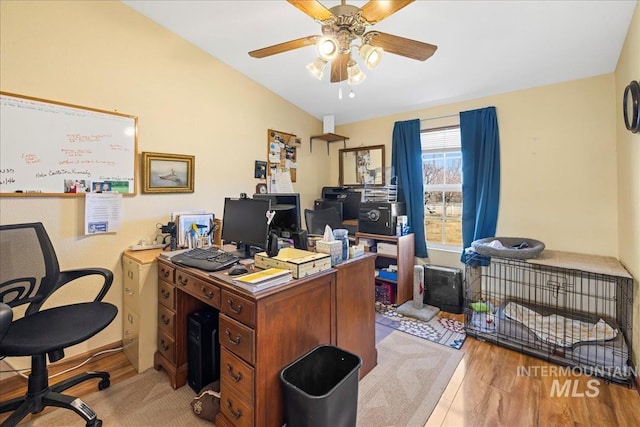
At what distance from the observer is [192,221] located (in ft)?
8.29

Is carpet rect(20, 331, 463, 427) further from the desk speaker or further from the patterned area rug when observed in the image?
the patterned area rug

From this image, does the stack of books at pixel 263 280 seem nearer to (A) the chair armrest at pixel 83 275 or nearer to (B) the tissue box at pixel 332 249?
(B) the tissue box at pixel 332 249

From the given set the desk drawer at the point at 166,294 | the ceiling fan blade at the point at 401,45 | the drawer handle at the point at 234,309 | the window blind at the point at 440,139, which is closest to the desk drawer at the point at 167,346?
the desk drawer at the point at 166,294

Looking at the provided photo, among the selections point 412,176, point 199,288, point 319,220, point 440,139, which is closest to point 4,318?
point 199,288

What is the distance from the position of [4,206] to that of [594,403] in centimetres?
386

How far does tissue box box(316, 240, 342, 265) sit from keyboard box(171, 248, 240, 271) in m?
0.53

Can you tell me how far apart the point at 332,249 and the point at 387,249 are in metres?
1.61

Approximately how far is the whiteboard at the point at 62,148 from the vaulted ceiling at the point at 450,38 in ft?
3.34

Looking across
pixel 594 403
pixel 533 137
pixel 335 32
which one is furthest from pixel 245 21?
pixel 594 403

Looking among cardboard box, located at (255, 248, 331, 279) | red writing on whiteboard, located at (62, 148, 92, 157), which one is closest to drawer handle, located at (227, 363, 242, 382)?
cardboard box, located at (255, 248, 331, 279)

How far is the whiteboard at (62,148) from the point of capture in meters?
1.85

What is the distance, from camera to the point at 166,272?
1.93 m

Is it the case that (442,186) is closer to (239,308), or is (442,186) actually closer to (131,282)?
(239,308)

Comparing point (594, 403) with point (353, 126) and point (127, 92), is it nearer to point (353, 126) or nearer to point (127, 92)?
point (353, 126)
